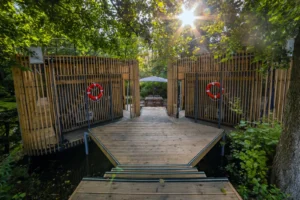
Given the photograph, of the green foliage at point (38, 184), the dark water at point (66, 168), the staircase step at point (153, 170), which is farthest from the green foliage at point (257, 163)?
the green foliage at point (38, 184)

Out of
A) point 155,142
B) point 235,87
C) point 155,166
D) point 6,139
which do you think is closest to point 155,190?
point 155,166

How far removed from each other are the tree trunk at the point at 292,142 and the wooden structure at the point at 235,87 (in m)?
1.31

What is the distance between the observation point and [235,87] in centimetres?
545

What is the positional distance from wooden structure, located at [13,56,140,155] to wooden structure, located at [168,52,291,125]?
2453 mm

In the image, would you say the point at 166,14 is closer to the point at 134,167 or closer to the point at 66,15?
the point at 66,15

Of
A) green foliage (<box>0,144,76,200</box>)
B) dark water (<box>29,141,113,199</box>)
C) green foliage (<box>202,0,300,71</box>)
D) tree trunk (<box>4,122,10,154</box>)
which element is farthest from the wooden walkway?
tree trunk (<box>4,122,10,154</box>)

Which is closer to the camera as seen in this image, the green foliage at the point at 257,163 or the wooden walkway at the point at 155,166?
the wooden walkway at the point at 155,166

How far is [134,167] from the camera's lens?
9.54 ft

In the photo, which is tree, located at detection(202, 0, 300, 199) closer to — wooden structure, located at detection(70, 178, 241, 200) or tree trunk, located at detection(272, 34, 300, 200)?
tree trunk, located at detection(272, 34, 300, 200)

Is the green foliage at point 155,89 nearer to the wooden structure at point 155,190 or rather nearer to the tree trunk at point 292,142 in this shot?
the tree trunk at point 292,142

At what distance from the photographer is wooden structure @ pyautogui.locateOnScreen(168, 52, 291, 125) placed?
4.34m

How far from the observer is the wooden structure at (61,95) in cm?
430

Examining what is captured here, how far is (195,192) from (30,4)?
4.33 m

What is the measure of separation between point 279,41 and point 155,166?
323 centimetres
